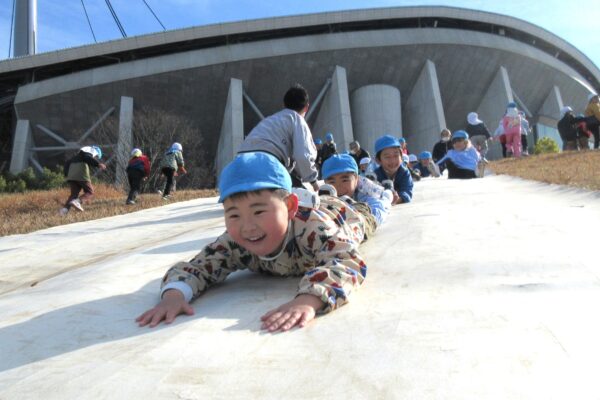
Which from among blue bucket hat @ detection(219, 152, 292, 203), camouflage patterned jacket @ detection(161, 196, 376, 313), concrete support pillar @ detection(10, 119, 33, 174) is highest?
concrete support pillar @ detection(10, 119, 33, 174)

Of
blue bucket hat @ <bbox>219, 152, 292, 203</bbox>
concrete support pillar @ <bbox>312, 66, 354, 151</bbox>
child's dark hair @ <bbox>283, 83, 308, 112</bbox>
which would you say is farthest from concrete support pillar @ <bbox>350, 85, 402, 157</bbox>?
blue bucket hat @ <bbox>219, 152, 292, 203</bbox>

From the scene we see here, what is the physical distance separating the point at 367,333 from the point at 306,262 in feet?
2.51

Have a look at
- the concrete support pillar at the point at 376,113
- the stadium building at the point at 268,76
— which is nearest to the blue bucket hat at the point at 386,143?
the stadium building at the point at 268,76

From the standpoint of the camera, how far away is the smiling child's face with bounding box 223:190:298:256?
79.0 inches

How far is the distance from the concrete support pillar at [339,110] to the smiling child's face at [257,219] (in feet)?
69.7

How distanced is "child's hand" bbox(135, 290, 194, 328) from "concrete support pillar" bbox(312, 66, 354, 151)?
2138 centimetres

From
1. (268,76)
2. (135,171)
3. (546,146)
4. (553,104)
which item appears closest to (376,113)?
(268,76)

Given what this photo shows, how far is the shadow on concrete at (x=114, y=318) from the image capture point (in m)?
1.65

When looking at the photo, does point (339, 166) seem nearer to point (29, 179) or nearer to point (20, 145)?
point (29, 179)

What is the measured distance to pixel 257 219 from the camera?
2020 mm

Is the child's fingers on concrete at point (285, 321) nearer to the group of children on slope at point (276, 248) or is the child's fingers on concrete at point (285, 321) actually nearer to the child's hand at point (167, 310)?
the group of children on slope at point (276, 248)

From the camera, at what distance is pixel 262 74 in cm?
2438

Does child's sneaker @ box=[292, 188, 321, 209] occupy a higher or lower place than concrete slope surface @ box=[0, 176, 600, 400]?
higher

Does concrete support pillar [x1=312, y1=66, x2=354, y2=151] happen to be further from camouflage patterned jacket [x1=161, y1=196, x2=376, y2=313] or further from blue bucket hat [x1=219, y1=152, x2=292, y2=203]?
blue bucket hat [x1=219, y1=152, x2=292, y2=203]
